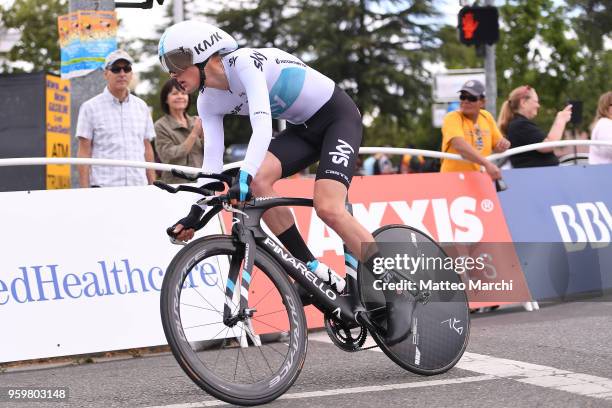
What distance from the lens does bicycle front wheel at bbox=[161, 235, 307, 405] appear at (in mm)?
5051

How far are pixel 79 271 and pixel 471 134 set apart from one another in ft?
12.6

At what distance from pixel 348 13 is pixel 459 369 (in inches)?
1794

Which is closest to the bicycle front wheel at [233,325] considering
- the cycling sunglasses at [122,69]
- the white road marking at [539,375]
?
the white road marking at [539,375]

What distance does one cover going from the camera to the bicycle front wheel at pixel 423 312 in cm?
608

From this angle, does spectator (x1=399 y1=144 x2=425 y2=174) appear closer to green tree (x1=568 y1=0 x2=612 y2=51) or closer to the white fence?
the white fence

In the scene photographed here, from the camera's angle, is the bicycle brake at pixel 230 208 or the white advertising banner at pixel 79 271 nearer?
the bicycle brake at pixel 230 208

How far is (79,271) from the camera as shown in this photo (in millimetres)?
7723

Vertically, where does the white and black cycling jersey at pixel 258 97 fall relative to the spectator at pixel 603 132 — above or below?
above

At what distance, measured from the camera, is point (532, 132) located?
1041cm

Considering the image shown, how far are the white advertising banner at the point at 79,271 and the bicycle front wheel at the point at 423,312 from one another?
227 centimetres

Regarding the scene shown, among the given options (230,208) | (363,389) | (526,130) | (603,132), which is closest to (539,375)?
(363,389)

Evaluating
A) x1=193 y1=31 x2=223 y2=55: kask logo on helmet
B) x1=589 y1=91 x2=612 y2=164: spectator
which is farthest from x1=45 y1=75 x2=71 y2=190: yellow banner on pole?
x1=193 y1=31 x2=223 y2=55: kask logo on helmet

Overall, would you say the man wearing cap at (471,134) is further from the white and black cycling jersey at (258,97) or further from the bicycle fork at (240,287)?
the bicycle fork at (240,287)

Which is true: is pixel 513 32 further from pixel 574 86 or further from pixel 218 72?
pixel 218 72
